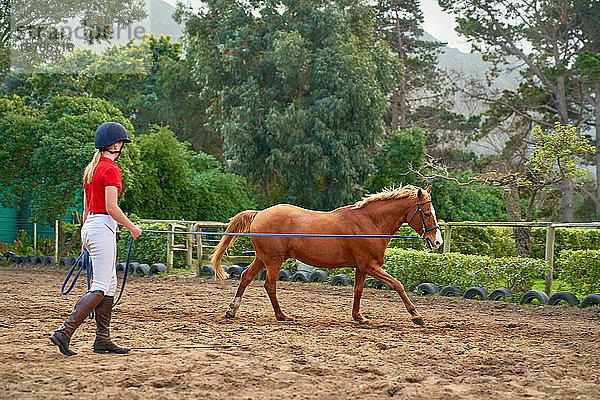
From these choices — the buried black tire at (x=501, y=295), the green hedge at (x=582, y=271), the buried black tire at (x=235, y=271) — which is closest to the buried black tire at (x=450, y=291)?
the buried black tire at (x=501, y=295)

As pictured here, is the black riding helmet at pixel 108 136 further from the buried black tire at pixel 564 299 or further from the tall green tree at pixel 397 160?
the tall green tree at pixel 397 160

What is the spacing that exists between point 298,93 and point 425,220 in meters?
A: 19.5

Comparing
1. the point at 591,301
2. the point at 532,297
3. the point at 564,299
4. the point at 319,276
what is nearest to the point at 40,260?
the point at 319,276

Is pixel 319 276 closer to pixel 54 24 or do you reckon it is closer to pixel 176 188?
pixel 176 188

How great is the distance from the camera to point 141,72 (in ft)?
117

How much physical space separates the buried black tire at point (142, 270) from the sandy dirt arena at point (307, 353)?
4536 millimetres

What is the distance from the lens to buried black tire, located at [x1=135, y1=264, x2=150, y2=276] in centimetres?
1480

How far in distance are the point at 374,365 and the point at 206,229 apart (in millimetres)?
15009

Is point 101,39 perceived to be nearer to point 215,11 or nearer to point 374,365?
point 215,11

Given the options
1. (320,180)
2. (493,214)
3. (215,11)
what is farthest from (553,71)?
(215,11)

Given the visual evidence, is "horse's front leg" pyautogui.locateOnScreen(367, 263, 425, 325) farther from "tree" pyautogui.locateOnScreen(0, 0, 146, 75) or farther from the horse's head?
"tree" pyautogui.locateOnScreen(0, 0, 146, 75)

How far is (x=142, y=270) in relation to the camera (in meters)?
14.8

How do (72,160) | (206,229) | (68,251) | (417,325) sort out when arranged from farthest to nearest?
(206,229) < (68,251) < (72,160) < (417,325)

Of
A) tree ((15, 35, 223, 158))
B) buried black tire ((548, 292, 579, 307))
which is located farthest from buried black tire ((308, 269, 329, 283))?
tree ((15, 35, 223, 158))
